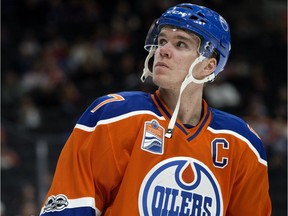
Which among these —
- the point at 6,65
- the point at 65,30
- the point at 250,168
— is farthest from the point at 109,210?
the point at 65,30

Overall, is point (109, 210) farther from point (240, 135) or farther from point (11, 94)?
point (11, 94)

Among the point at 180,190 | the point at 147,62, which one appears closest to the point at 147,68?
the point at 147,62

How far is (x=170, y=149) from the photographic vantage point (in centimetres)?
282

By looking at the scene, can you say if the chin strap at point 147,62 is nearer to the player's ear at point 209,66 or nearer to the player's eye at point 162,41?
the player's eye at point 162,41

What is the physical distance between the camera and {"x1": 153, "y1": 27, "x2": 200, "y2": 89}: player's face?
9.39ft

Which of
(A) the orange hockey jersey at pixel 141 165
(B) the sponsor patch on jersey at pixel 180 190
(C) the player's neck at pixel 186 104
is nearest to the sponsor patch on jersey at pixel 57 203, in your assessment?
(A) the orange hockey jersey at pixel 141 165

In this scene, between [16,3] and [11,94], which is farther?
[16,3]

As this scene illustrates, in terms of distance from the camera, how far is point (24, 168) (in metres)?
6.43

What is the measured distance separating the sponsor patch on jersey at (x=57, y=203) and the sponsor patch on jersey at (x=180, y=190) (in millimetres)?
268

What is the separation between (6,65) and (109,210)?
7585 millimetres

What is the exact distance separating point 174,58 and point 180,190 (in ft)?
1.60

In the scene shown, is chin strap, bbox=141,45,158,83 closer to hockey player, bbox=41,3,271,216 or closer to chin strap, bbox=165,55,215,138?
hockey player, bbox=41,3,271,216

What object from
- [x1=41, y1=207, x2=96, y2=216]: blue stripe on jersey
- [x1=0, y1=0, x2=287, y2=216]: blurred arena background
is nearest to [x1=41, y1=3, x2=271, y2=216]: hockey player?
[x1=41, y1=207, x2=96, y2=216]: blue stripe on jersey

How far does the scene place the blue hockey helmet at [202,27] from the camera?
9.46 feet
